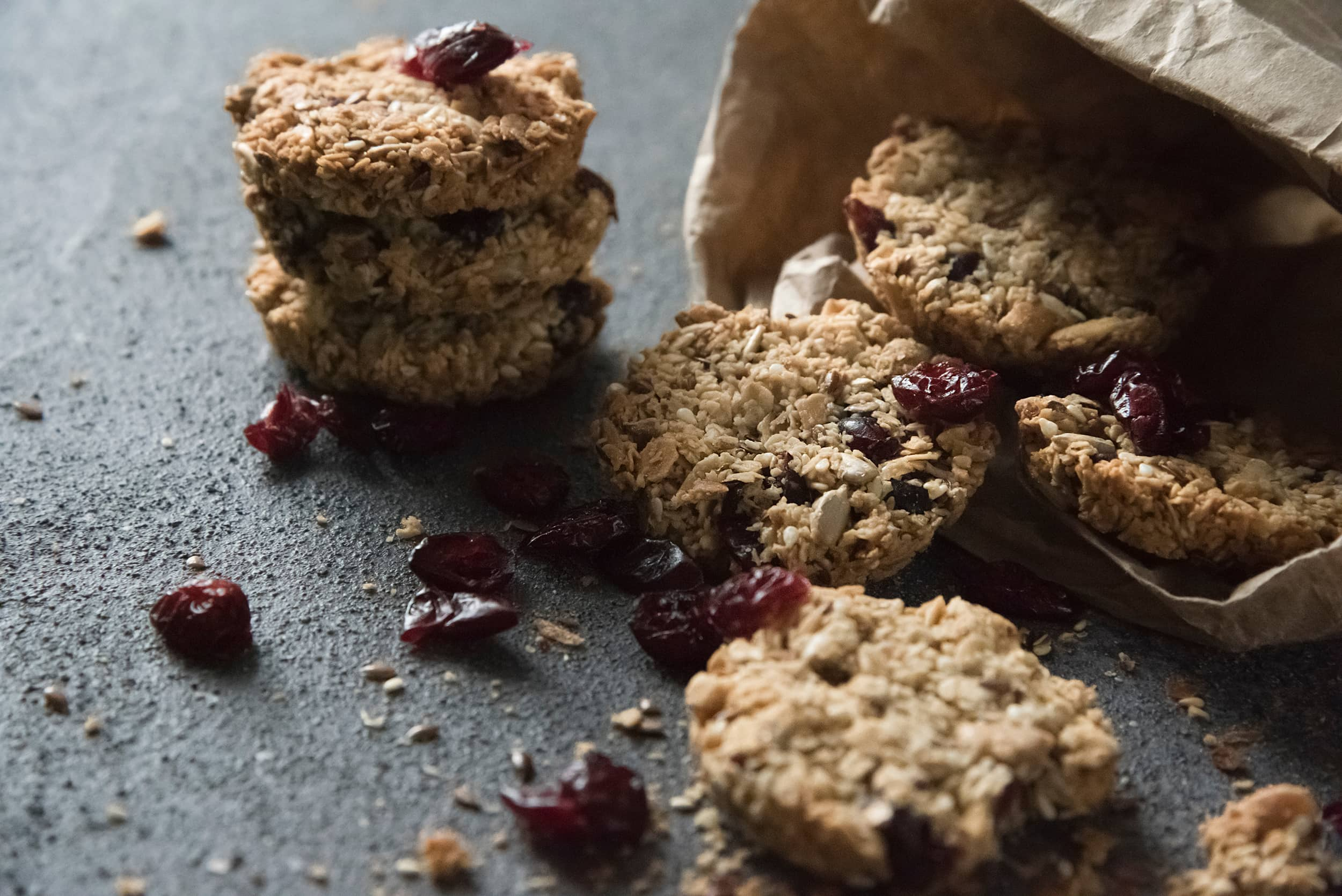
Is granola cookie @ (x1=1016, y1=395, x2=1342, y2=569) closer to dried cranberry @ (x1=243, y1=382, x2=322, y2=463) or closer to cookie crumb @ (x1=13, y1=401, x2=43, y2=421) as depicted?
dried cranberry @ (x1=243, y1=382, x2=322, y2=463)

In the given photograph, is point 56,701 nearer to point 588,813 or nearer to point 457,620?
point 457,620

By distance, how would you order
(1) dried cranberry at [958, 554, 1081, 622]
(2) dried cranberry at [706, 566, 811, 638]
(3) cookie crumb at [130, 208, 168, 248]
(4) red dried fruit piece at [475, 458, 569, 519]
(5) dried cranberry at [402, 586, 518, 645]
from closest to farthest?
(2) dried cranberry at [706, 566, 811, 638] < (5) dried cranberry at [402, 586, 518, 645] < (1) dried cranberry at [958, 554, 1081, 622] < (4) red dried fruit piece at [475, 458, 569, 519] < (3) cookie crumb at [130, 208, 168, 248]

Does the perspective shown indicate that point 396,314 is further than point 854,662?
Yes

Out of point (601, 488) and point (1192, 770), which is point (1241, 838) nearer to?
point (1192, 770)

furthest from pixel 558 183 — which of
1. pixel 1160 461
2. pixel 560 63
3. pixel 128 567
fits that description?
pixel 1160 461

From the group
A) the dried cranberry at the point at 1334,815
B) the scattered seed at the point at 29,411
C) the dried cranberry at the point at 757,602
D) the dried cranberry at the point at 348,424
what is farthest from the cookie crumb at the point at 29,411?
the dried cranberry at the point at 1334,815

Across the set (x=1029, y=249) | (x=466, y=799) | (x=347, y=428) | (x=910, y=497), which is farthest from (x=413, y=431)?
(x=1029, y=249)

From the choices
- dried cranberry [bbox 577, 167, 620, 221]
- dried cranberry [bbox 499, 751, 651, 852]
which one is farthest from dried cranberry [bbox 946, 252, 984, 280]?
dried cranberry [bbox 499, 751, 651, 852]

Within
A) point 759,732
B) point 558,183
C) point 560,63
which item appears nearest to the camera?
point 759,732
